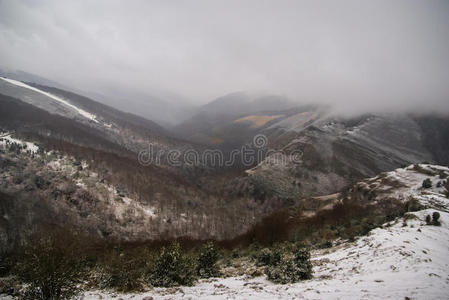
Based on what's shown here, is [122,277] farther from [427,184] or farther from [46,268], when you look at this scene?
[427,184]

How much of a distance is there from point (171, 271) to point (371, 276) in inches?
550

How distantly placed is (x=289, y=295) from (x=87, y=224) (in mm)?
121168

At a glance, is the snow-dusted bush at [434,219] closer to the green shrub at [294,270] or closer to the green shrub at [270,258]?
the green shrub at [270,258]

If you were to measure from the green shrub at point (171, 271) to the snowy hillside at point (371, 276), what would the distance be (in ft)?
3.98

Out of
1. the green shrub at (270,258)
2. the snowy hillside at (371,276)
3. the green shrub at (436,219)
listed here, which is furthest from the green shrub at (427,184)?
the green shrub at (270,258)

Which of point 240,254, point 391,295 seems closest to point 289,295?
point 391,295

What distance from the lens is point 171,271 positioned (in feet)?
59.7

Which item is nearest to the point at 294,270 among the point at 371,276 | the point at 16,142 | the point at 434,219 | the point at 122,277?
the point at 371,276

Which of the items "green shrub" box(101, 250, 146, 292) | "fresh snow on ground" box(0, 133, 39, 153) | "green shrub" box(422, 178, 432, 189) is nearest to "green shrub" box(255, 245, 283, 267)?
"green shrub" box(101, 250, 146, 292)

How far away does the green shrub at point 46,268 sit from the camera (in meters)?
12.4

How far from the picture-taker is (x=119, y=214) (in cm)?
12125

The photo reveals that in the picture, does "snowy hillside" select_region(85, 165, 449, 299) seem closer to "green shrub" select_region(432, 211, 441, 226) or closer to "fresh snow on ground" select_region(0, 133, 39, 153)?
"green shrub" select_region(432, 211, 441, 226)

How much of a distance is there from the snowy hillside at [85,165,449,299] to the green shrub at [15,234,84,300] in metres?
3.64

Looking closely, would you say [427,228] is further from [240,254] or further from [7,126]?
[7,126]
